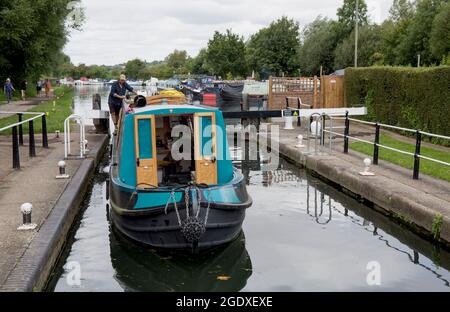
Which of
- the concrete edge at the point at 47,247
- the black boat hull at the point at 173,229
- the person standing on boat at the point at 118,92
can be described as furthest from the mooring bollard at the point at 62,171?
the person standing on boat at the point at 118,92

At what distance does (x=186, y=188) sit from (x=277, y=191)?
4800 mm

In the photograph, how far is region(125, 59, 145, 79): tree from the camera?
158 metres

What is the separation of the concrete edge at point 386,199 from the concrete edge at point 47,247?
5424 mm

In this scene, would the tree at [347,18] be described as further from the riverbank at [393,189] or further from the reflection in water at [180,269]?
the reflection in water at [180,269]

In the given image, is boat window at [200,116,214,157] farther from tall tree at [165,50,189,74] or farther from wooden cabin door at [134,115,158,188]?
tall tree at [165,50,189,74]

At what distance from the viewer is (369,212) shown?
10414 millimetres

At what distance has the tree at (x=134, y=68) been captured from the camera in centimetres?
15838

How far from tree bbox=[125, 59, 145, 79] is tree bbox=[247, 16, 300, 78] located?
91.6 meters

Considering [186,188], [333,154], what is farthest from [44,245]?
[333,154]

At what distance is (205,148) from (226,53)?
58.2m

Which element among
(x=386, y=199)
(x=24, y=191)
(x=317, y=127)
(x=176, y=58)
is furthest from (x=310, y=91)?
(x=176, y=58)

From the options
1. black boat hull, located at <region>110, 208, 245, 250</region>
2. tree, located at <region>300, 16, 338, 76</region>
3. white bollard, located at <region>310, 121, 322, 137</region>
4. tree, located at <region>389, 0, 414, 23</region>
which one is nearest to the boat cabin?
black boat hull, located at <region>110, 208, 245, 250</region>

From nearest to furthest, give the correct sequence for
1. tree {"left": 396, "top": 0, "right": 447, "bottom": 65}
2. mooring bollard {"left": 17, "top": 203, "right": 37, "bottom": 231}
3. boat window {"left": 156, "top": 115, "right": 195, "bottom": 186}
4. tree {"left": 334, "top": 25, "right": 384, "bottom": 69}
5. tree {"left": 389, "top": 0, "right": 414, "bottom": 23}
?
mooring bollard {"left": 17, "top": 203, "right": 37, "bottom": 231}
boat window {"left": 156, "top": 115, "right": 195, "bottom": 186}
tree {"left": 396, "top": 0, "right": 447, "bottom": 65}
tree {"left": 334, "top": 25, "right": 384, "bottom": 69}
tree {"left": 389, "top": 0, "right": 414, "bottom": 23}
